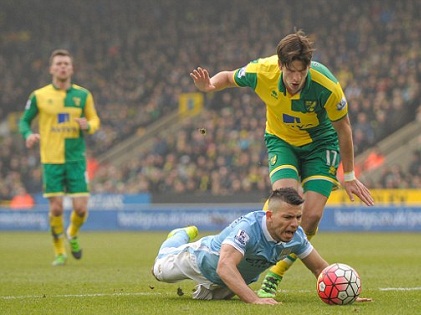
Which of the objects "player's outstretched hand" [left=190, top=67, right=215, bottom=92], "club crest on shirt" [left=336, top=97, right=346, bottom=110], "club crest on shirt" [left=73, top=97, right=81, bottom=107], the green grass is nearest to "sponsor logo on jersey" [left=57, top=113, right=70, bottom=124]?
"club crest on shirt" [left=73, top=97, right=81, bottom=107]

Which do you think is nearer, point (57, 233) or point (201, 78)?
point (201, 78)

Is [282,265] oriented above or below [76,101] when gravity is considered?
below

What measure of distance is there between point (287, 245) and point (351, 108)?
22.0 meters

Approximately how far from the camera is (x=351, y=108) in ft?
96.0

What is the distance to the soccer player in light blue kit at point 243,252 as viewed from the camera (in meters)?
7.34

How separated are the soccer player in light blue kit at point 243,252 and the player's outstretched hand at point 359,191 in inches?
29.5

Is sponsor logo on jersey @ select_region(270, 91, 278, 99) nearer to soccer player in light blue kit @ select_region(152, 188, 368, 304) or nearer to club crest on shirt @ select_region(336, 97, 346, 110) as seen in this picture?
club crest on shirt @ select_region(336, 97, 346, 110)

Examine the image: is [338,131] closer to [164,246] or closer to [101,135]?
[164,246]

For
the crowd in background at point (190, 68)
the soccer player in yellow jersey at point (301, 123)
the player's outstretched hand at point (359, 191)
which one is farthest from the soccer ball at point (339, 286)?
the crowd in background at point (190, 68)

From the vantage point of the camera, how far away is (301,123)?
8.76 m

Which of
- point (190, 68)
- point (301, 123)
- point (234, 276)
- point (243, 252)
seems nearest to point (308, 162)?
point (301, 123)

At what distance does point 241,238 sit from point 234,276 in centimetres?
31

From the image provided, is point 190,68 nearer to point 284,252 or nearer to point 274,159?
point 274,159

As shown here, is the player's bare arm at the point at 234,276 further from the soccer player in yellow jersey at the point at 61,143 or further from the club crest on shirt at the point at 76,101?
the club crest on shirt at the point at 76,101
